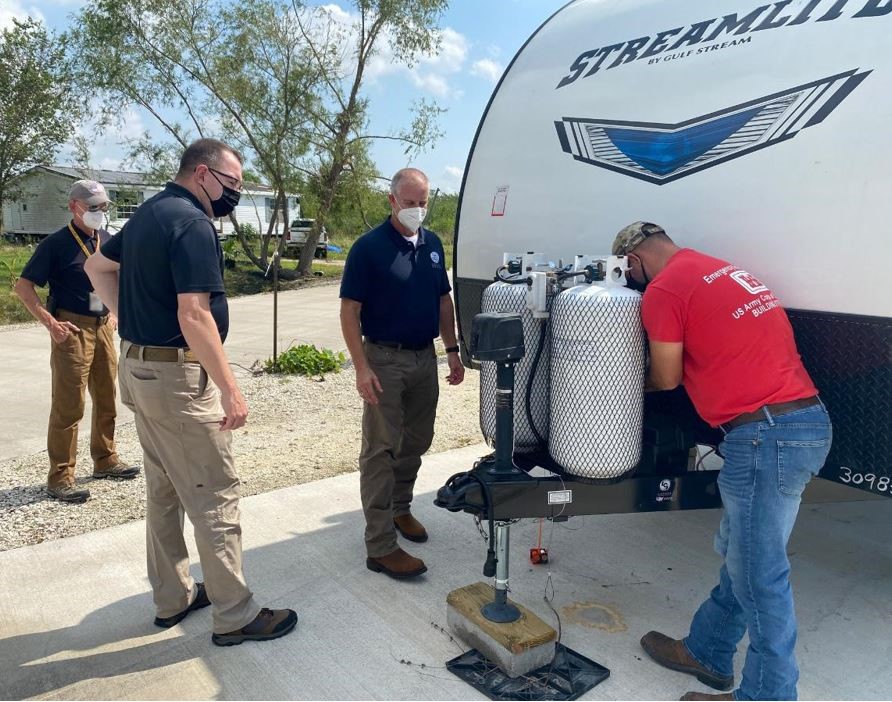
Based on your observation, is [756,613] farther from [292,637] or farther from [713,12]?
[713,12]

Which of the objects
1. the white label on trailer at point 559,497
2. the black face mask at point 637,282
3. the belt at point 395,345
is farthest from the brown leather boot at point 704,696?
the belt at point 395,345

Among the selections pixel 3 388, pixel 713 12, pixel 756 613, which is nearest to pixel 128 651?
pixel 756 613

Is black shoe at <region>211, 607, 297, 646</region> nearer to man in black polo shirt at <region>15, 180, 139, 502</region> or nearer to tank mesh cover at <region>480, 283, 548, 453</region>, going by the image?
tank mesh cover at <region>480, 283, 548, 453</region>

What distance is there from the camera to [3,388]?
8.13m

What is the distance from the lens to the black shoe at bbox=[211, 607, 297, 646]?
10.3 feet

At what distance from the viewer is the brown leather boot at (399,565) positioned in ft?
12.2

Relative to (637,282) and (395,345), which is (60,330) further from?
(637,282)

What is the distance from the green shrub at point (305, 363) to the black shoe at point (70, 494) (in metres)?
4.25

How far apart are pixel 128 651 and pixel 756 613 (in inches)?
101

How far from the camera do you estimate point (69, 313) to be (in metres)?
4.82

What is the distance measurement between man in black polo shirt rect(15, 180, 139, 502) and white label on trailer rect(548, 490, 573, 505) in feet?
11.3

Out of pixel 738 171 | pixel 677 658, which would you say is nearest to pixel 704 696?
pixel 677 658

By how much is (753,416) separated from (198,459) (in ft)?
7.17

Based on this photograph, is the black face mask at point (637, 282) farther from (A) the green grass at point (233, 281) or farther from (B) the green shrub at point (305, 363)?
(A) the green grass at point (233, 281)
